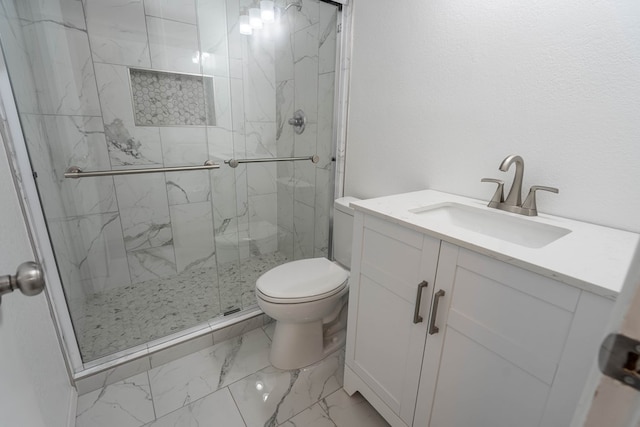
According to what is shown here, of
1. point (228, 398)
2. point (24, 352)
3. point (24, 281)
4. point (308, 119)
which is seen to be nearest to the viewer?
point (24, 281)

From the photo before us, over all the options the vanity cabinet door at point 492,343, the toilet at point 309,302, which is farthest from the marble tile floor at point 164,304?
the vanity cabinet door at point 492,343

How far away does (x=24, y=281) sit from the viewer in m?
0.47

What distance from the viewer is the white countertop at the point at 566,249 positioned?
599mm

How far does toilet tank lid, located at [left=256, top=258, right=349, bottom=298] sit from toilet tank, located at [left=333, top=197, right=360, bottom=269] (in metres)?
0.07

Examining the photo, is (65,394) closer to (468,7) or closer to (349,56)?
(349,56)

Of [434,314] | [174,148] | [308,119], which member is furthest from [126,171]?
[434,314]

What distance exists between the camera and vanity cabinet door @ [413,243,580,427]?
2.15 ft

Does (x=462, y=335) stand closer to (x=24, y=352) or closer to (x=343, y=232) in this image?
(x=343, y=232)

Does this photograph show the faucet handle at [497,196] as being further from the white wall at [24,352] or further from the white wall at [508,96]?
the white wall at [24,352]

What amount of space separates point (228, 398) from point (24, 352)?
0.82m

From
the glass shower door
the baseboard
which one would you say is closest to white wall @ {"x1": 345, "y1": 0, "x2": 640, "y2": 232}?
the glass shower door

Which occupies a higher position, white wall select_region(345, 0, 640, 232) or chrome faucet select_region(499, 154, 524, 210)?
white wall select_region(345, 0, 640, 232)

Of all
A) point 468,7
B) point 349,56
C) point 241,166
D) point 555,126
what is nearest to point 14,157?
point 241,166

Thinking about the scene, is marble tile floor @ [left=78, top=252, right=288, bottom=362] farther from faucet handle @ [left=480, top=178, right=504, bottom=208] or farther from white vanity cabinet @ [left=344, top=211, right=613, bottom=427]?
faucet handle @ [left=480, top=178, right=504, bottom=208]
